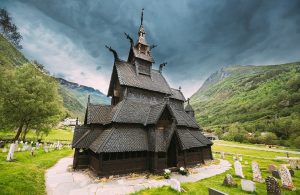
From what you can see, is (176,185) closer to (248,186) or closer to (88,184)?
(248,186)

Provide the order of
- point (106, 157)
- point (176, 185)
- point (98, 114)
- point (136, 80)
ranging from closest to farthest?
1. point (176, 185)
2. point (106, 157)
3. point (98, 114)
4. point (136, 80)

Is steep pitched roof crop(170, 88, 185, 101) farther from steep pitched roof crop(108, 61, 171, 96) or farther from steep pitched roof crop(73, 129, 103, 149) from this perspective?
steep pitched roof crop(73, 129, 103, 149)

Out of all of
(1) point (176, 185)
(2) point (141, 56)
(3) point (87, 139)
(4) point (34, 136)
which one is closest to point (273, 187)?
(1) point (176, 185)

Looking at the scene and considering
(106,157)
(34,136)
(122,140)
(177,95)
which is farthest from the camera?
(34,136)

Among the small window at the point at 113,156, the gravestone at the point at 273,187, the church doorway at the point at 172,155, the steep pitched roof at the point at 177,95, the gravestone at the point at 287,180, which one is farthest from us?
the steep pitched roof at the point at 177,95

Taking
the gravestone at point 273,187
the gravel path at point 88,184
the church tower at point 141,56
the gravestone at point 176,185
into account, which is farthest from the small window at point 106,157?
the gravestone at point 273,187

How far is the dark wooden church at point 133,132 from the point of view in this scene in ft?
52.2

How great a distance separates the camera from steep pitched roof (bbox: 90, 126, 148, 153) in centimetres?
1513

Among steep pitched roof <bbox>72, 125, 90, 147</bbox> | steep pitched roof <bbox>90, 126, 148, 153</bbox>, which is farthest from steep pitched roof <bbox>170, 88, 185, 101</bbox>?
steep pitched roof <bbox>72, 125, 90, 147</bbox>

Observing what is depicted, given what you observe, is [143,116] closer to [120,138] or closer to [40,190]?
[120,138]

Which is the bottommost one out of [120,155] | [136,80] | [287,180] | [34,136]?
[287,180]

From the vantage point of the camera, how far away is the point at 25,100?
109 feet

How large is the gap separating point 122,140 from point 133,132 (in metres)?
1.80

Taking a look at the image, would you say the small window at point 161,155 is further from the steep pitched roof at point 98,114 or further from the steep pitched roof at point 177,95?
the steep pitched roof at point 177,95
